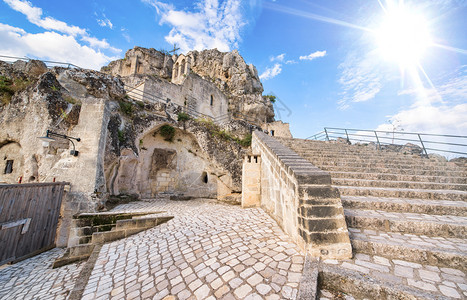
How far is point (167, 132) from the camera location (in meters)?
9.68

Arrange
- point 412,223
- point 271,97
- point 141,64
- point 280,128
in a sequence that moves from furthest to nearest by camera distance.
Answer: point 271,97 → point 141,64 → point 280,128 → point 412,223

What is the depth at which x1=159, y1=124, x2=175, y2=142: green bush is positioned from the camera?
959 cm

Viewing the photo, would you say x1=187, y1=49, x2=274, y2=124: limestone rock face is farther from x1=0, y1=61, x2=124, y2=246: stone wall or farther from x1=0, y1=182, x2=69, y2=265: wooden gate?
x1=0, y1=182, x2=69, y2=265: wooden gate

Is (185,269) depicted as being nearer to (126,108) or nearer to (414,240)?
(414,240)

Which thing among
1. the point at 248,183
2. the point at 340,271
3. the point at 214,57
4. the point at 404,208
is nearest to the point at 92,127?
the point at 248,183

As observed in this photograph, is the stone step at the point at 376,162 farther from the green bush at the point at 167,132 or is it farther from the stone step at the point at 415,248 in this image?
the green bush at the point at 167,132

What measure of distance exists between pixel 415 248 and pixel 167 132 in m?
10.0

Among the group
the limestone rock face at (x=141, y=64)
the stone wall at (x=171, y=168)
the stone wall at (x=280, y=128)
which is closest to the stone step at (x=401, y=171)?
the stone wall at (x=171, y=168)

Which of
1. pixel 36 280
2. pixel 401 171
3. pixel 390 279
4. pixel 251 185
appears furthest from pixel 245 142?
pixel 36 280

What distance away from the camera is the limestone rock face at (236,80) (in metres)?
22.1

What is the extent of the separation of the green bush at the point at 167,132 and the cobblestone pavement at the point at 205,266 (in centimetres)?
674

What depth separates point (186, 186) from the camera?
9.83m

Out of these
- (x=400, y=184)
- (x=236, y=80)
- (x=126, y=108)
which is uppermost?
(x=236, y=80)

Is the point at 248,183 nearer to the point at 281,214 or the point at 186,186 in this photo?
the point at 281,214
